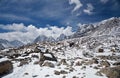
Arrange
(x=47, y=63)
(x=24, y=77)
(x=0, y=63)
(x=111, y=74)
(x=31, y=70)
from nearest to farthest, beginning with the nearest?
(x=111, y=74)
(x=24, y=77)
(x=0, y=63)
(x=31, y=70)
(x=47, y=63)

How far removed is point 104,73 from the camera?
80.0 feet

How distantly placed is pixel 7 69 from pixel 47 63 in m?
7.66

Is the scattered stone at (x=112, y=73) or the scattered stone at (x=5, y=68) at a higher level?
the scattered stone at (x=5, y=68)

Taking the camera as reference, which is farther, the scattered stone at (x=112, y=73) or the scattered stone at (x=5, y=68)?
the scattered stone at (x=5, y=68)

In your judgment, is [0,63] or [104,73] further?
[0,63]

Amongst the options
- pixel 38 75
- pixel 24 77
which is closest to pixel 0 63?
pixel 24 77

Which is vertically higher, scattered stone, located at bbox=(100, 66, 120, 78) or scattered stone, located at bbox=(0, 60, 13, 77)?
scattered stone, located at bbox=(0, 60, 13, 77)

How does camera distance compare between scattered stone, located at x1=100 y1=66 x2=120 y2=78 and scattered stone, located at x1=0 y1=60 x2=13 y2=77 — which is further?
scattered stone, located at x1=0 y1=60 x2=13 y2=77

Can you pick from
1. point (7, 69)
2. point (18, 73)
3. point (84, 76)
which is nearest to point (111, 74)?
point (84, 76)

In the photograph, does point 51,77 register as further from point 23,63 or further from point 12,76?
point 23,63

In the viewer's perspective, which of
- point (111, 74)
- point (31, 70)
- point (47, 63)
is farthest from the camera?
point (47, 63)

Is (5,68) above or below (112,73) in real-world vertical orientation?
above

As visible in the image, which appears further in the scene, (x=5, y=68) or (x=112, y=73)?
(x=5, y=68)

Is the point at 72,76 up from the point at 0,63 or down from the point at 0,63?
down
